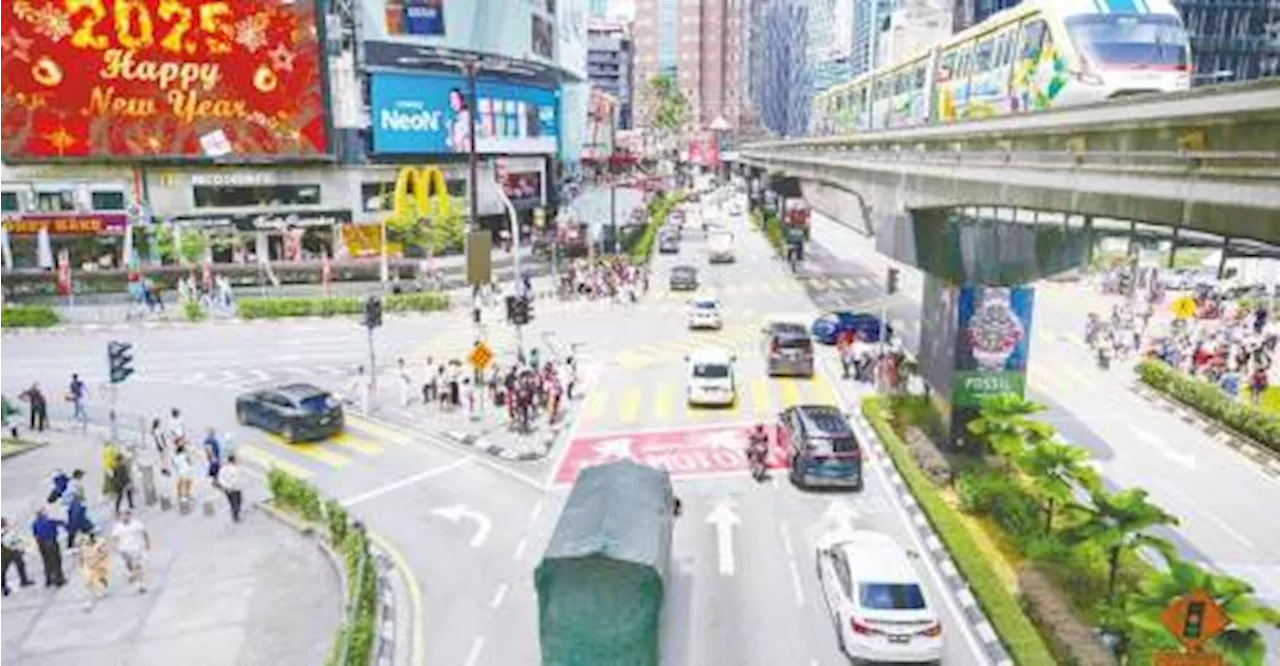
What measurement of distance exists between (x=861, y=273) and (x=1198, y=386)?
121 ft

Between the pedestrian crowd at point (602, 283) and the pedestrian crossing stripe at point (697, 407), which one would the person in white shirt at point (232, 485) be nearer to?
the pedestrian crossing stripe at point (697, 407)

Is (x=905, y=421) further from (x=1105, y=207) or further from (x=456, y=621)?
(x=456, y=621)

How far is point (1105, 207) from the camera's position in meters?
16.3

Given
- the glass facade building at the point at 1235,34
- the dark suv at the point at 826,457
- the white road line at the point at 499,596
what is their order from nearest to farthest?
the white road line at the point at 499,596 → the dark suv at the point at 826,457 → the glass facade building at the point at 1235,34

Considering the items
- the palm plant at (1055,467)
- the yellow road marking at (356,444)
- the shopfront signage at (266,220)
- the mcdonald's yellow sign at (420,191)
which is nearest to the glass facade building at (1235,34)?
the mcdonald's yellow sign at (420,191)

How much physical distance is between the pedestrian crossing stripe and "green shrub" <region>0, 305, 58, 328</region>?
29897 millimetres

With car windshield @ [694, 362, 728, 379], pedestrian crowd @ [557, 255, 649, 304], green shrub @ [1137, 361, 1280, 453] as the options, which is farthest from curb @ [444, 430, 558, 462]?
pedestrian crowd @ [557, 255, 649, 304]

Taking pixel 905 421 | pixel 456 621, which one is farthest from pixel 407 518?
pixel 905 421

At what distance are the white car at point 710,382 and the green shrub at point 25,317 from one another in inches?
1322

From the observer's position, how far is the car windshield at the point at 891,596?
16500 mm

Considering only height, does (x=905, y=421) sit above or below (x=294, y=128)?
below

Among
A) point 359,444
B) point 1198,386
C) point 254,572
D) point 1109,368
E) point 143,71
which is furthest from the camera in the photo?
point 143,71

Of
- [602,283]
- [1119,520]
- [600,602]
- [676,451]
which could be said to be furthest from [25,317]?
[1119,520]

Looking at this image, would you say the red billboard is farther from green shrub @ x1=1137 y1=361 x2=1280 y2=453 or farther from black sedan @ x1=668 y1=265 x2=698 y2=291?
green shrub @ x1=1137 y1=361 x2=1280 y2=453
